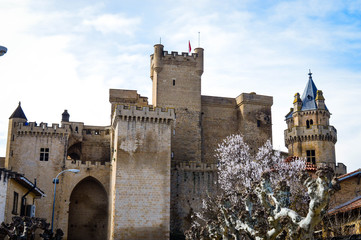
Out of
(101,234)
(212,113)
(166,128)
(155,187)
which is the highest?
(212,113)

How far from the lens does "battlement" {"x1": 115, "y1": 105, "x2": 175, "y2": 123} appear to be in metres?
44.0

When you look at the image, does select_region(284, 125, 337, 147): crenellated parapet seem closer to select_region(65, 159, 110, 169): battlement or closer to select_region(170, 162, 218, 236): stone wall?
select_region(170, 162, 218, 236): stone wall

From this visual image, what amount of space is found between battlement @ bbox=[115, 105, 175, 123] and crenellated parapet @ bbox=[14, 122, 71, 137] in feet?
27.2

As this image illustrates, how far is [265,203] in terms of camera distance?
60.3ft

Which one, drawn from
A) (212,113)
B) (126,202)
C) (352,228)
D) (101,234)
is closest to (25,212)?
(126,202)

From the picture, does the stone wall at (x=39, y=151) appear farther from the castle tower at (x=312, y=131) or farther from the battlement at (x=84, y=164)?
the castle tower at (x=312, y=131)

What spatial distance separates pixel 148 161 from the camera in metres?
43.4

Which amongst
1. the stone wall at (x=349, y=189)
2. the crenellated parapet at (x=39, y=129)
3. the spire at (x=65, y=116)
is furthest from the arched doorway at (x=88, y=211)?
the stone wall at (x=349, y=189)

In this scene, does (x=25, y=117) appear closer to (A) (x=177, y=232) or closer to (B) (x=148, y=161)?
(B) (x=148, y=161)

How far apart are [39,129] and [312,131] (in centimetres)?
2776

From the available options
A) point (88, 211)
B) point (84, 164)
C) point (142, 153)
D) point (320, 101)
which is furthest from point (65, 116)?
point (320, 101)

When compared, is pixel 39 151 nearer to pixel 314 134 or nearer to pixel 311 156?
pixel 311 156

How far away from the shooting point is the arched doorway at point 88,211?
160 feet

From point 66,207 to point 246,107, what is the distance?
2191 cm
